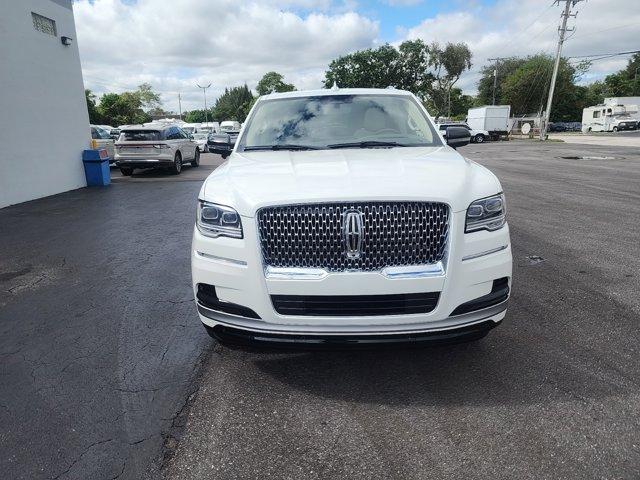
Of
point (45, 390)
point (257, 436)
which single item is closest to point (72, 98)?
point (45, 390)

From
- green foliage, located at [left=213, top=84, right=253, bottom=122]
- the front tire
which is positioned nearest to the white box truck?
the front tire

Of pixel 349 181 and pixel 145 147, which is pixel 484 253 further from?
pixel 145 147

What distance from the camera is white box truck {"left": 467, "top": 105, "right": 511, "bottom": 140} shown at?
42.6 m

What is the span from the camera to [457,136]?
457 centimetres

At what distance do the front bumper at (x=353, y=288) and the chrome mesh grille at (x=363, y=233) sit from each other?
0.08 m

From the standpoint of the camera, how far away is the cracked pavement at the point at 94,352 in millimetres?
2422

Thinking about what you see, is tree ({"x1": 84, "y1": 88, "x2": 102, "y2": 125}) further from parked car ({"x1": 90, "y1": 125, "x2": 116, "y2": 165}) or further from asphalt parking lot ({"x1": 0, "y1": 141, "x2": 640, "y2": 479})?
asphalt parking lot ({"x1": 0, "y1": 141, "x2": 640, "y2": 479})

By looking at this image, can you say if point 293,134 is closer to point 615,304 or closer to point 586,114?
point 615,304

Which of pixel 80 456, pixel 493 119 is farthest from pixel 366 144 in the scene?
pixel 493 119

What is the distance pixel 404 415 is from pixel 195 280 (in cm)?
145

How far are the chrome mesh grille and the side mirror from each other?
A: 2.19m

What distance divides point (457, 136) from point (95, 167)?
12.3 m

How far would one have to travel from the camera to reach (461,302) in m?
2.65

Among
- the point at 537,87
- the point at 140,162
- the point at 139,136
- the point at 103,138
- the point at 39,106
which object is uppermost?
the point at 537,87
